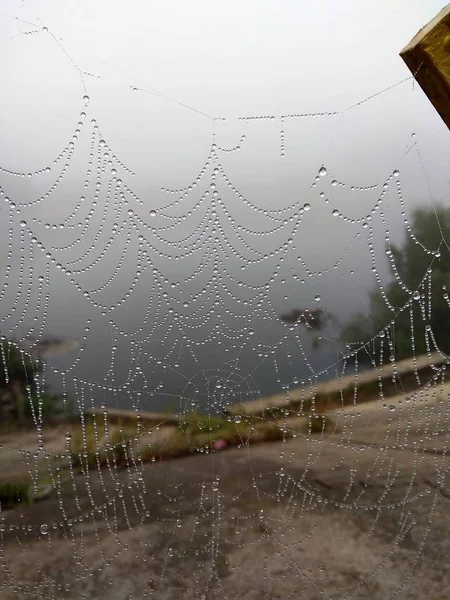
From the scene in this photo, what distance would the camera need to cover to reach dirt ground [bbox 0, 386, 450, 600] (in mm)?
980

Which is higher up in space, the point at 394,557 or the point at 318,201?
the point at 318,201

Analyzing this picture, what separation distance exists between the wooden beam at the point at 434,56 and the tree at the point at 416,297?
1.23 feet

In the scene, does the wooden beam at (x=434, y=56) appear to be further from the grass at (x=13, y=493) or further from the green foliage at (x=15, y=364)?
the grass at (x=13, y=493)

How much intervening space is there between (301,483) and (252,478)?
0.41ft

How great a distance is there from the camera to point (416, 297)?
3.22 ft

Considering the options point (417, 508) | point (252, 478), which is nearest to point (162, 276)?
point (252, 478)

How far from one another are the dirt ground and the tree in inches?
6.4

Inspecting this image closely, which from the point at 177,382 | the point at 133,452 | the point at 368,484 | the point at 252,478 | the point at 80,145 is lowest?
the point at 368,484

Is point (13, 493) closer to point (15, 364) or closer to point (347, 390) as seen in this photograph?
point (15, 364)

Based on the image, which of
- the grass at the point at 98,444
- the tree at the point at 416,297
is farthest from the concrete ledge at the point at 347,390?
the grass at the point at 98,444

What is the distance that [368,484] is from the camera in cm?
110

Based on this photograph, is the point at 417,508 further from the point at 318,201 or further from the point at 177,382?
the point at 318,201

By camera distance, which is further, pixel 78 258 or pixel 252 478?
Result: pixel 252 478

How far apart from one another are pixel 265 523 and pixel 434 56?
1.02m
